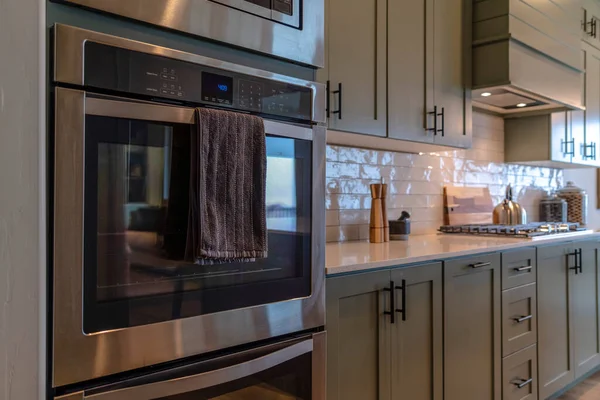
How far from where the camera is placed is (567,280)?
2783mm

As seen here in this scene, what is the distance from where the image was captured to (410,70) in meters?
2.29

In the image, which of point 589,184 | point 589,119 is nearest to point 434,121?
point 589,119

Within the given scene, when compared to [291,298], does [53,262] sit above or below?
above

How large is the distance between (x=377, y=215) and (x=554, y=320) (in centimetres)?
120

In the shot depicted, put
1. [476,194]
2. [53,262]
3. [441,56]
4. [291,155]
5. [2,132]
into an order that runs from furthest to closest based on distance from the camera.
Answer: [476,194]
[441,56]
[291,155]
[53,262]
[2,132]

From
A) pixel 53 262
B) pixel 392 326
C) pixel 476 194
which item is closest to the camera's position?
pixel 53 262

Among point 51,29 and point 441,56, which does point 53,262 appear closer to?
point 51,29

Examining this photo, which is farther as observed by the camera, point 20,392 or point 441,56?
point 441,56

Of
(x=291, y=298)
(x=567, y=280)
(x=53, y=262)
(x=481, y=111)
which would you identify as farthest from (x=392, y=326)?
(x=481, y=111)

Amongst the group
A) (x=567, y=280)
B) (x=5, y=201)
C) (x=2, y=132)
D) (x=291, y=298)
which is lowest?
(x=567, y=280)

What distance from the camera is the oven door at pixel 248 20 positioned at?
107cm

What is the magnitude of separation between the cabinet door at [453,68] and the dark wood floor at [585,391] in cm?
163

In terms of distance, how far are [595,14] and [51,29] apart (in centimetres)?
390

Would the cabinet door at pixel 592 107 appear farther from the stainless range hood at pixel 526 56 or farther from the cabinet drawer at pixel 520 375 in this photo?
the cabinet drawer at pixel 520 375
